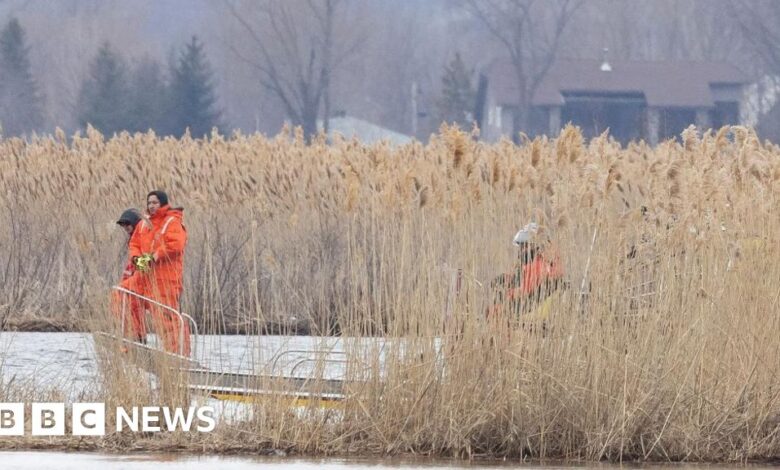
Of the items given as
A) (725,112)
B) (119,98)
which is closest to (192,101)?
(119,98)

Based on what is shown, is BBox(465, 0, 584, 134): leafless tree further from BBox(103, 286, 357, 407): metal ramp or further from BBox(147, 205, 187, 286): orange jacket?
BBox(103, 286, 357, 407): metal ramp

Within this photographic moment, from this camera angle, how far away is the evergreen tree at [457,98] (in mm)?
81188

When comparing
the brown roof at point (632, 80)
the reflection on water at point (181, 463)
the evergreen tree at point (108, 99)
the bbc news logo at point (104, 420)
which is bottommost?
the reflection on water at point (181, 463)

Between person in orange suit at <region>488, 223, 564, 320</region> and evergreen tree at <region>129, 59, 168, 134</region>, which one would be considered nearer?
person in orange suit at <region>488, 223, 564, 320</region>

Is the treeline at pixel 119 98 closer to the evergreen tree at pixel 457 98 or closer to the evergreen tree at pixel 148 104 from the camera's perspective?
the evergreen tree at pixel 148 104

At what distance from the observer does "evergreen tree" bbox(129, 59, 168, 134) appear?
71438 mm

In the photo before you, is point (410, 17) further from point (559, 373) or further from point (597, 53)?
point (559, 373)

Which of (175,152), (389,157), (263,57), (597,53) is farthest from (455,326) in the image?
(597,53)

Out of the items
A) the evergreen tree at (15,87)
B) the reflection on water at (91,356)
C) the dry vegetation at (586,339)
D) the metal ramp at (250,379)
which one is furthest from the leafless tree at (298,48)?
the metal ramp at (250,379)

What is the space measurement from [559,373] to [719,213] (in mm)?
1475

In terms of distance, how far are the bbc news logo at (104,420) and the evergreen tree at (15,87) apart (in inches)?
2623

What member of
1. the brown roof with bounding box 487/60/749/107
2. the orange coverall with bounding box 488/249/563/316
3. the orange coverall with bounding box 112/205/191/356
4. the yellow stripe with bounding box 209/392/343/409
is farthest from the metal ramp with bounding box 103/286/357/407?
the brown roof with bounding box 487/60/749/107

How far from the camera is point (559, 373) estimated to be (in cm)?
886

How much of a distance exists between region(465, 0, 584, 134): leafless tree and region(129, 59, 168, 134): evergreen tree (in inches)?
728
